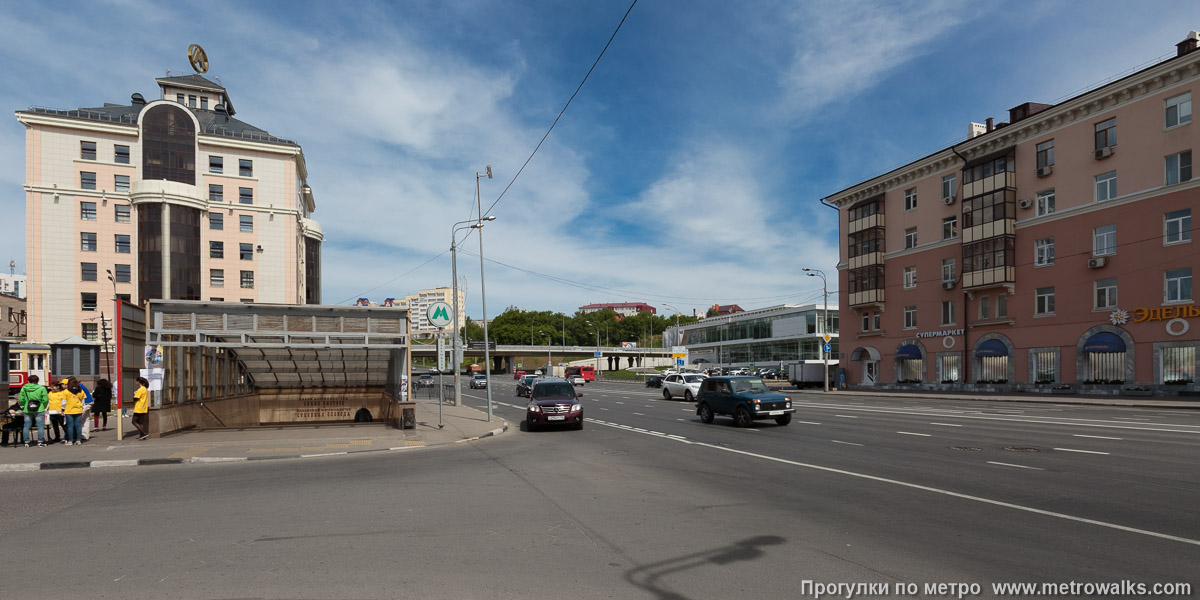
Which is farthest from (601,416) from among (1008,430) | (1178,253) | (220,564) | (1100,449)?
(1178,253)

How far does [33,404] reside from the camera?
15617 mm

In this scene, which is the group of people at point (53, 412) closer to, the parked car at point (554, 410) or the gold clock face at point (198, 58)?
the parked car at point (554, 410)

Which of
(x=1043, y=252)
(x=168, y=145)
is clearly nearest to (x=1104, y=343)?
(x=1043, y=252)

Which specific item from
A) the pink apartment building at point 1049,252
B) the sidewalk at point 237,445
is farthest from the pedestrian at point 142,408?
the pink apartment building at point 1049,252

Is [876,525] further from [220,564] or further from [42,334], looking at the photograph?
[42,334]

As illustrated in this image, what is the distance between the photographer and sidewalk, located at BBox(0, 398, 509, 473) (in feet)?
44.7

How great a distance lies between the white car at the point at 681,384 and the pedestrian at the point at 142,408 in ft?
86.8

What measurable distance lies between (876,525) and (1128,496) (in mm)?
4089

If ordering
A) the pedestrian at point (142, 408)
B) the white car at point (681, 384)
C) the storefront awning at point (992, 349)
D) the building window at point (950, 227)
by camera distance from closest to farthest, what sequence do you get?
Result: the pedestrian at point (142, 408) < the white car at point (681, 384) < the storefront awning at point (992, 349) < the building window at point (950, 227)

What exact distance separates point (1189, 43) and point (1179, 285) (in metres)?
13.3

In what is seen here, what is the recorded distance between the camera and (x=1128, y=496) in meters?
8.53

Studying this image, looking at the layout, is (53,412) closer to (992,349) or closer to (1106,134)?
(992,349)

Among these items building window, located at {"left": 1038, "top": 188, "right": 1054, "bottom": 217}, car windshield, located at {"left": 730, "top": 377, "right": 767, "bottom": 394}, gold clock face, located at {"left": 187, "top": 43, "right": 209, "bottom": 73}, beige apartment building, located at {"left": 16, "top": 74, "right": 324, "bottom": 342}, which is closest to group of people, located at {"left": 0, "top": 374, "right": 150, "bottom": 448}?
car windshield, located at {"left": 730, "top": 377, "right": 767, "bottom": 394}

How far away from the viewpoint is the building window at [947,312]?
148 feet
